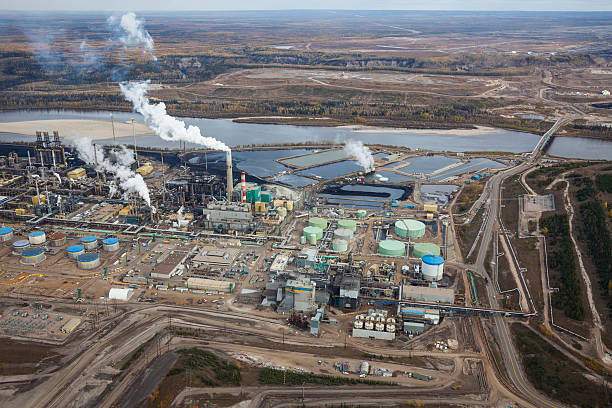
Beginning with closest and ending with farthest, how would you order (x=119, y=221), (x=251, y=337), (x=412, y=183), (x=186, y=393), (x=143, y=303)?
(x=186, y=393) < (x=251, y=337) < (x=143, y=303) < (x=119, y=221) < (x=412, y=183)

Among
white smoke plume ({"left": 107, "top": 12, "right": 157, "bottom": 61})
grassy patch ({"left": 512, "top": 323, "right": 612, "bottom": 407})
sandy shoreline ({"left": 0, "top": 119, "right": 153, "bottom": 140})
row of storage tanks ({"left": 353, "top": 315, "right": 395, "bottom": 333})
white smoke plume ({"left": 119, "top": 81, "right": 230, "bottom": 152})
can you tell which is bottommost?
grassy patch ({"left": 512, "top": 323, "right": 612, "bottom": 407})

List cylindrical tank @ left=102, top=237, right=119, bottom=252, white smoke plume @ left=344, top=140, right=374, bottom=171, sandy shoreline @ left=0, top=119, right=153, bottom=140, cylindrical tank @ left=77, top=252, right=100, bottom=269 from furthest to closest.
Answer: sandy shoreline @ left=0, top=119, right=153, bottom=140, white smoke plume @ left=344, top=140, right=374, bottom=171, cylindrical tank @ left=102, top=237, right=119, bottom=252, cylindrical tank @ left=77, top=252, right=100, bottom=269

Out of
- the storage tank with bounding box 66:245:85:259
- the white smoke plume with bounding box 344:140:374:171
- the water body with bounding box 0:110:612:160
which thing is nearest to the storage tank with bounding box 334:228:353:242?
the white smoke plume with bounding box 344:140:374:171

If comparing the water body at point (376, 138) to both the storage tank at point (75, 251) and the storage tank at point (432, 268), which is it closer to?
the storage tank at point (75, 251)

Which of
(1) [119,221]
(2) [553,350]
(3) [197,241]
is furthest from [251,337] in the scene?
(1) [119,221]

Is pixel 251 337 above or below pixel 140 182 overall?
below

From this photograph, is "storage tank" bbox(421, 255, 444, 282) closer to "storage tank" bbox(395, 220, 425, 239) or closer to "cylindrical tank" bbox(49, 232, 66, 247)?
"storage tank" bbox(395, 220, 425, 239)

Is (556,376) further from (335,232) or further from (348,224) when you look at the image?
(348,224)

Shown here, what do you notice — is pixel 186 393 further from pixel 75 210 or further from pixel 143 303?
pixel 75 210
